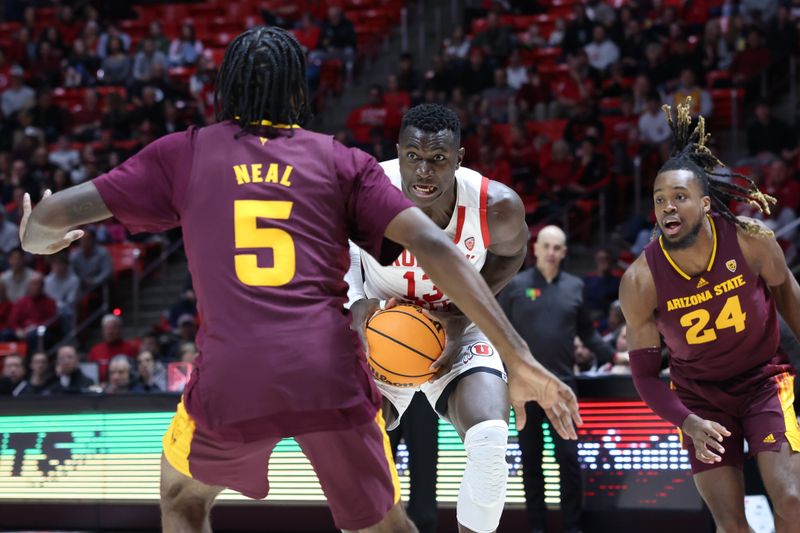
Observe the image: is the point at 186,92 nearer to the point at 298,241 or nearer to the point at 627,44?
the point at 627,44

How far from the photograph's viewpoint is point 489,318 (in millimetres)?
3006

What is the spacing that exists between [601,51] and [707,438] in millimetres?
10326

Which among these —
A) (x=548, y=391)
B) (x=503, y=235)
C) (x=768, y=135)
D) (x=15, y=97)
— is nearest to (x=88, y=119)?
(x=15, y=97)

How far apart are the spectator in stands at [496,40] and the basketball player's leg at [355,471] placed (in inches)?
483

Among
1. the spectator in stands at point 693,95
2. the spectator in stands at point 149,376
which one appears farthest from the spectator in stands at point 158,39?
the spectator in stands at point 149,376

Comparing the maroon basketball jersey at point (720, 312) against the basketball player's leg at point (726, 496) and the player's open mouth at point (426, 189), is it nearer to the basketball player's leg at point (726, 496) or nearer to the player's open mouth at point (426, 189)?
the basketball player's leg at point (726, 496)

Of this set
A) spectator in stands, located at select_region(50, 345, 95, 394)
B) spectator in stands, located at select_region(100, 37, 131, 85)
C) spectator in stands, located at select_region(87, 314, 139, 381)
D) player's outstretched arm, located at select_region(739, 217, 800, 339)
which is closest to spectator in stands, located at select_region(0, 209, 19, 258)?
spectator in stands, located at select_region(87, 314, 139, 381)

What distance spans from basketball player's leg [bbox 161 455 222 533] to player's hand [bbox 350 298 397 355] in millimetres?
Result: 1379

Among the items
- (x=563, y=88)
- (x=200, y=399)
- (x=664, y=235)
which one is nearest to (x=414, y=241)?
(x=200, y=399)

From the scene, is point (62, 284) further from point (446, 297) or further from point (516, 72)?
point (446, 297)

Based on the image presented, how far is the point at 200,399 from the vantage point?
10.3 feet

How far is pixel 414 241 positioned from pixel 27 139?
1342 cm

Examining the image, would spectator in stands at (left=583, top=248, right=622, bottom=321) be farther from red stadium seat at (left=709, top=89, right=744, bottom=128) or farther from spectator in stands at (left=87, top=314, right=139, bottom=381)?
spectator in stands at (left=87, top=314, right=139, bottom=381)

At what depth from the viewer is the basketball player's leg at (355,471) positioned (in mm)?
3191
